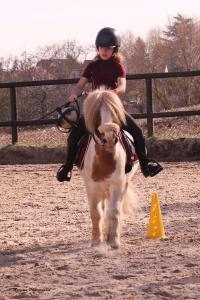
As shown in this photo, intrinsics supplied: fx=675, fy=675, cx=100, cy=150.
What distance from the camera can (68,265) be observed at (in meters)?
6.00

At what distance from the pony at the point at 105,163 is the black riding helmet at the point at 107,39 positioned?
0.69 meters

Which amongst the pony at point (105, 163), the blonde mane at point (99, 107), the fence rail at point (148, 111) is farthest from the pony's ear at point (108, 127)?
the fence rail at point (148, 111)

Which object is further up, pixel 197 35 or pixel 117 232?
pixel 197 35

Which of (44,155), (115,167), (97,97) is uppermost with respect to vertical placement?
(97,97)

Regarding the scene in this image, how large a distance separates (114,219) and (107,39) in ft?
6.23

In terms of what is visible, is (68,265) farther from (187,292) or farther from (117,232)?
(187,292)

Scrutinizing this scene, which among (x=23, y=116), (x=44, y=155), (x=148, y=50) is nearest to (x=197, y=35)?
(x=148, y=50)

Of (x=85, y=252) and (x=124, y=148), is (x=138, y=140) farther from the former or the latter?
(x=85, y=252)

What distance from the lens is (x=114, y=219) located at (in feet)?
22.1

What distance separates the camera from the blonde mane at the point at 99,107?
6.48 m

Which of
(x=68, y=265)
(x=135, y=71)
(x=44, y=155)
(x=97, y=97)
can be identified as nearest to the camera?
(x=68, y=265)

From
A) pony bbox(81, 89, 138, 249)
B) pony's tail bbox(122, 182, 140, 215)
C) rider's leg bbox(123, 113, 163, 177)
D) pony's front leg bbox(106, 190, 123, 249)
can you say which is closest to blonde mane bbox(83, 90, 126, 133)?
pony bbox(81, 89, 138, 249)

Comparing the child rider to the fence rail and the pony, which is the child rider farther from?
the fence rail

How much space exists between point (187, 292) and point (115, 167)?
2.03 meters
